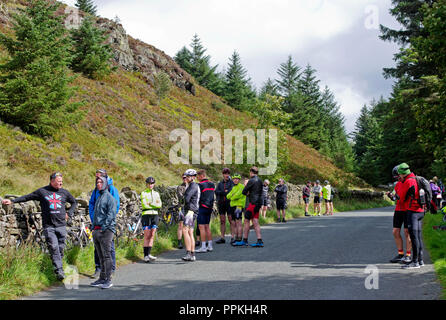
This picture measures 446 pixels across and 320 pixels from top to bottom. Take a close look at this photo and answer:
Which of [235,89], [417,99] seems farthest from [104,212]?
[235,89]

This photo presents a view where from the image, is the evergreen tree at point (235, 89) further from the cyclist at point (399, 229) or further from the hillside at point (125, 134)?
the cyclist at point (399, 229)

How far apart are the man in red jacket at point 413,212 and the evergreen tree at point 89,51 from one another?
32.4 m

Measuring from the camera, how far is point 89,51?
36.2 metres

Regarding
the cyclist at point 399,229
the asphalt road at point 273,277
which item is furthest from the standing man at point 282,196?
the cyclist at point 399,229

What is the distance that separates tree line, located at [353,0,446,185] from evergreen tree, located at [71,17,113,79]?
23.9 metres

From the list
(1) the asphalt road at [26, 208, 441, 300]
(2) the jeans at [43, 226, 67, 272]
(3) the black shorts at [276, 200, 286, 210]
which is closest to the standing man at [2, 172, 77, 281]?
(2) the jeans at [43, 226, 67, 272]

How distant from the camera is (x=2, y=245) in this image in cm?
723

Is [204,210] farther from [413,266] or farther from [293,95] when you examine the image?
[293,95]

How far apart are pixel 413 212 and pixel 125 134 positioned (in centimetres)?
2642

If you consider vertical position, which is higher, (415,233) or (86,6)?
(86,6)

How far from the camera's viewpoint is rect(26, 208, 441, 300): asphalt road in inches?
237

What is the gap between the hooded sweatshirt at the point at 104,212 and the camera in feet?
22.5
